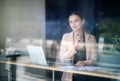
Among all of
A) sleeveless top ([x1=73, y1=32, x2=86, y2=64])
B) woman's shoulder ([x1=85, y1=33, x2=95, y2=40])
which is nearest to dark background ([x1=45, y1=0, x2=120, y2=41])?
woman's shoulder ([x1=85, y1=33, x2=95, y2=40])

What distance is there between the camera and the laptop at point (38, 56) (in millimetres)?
2381

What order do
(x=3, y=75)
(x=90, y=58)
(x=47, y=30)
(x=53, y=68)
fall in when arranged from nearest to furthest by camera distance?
(x=90, y=58), (x=53, y=68), (x=47, y=30), (x=3, y=75)

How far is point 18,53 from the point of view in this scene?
272 cm

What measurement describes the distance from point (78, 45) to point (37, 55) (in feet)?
1.32

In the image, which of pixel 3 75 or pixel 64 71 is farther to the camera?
pixel 3 75

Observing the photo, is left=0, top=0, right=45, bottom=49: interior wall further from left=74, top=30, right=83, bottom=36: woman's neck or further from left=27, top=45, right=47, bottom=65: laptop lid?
left=74, top=30, right=83, bottom=36: woman's neck

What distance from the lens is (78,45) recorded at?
2.31 metres

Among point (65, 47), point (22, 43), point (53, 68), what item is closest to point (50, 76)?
point (53, 68)

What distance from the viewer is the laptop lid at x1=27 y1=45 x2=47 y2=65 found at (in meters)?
2.38

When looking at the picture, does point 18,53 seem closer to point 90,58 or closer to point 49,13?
point 49,13

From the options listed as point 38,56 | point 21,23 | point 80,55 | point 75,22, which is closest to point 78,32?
point 75,22

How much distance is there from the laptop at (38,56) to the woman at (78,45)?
177mm

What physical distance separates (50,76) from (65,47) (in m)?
0.34

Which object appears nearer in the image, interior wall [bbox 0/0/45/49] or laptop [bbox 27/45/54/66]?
laptop [bbox 27/45/54/66]
